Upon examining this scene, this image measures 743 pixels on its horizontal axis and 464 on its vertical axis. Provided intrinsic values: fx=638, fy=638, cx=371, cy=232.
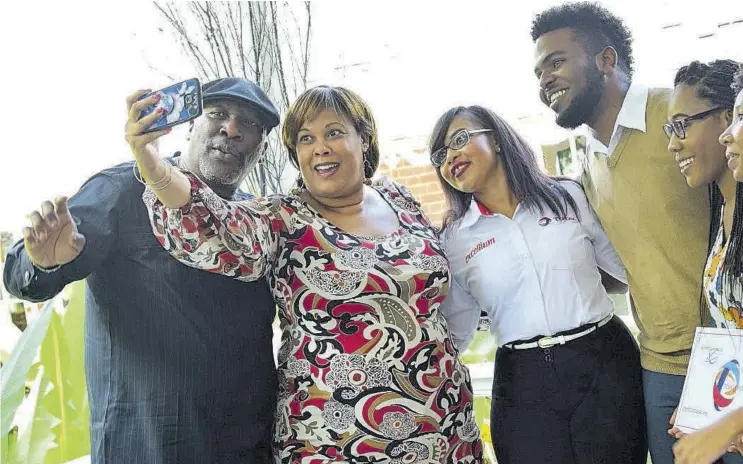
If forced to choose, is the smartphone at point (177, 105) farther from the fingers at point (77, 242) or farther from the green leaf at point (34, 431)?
the green leaf at point (34, 431)

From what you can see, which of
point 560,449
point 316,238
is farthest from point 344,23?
point 560,449

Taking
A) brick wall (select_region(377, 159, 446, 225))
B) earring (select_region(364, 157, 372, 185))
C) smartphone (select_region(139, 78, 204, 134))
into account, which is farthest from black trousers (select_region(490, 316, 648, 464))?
brick wall (select_region(377, 159, 446, 225))

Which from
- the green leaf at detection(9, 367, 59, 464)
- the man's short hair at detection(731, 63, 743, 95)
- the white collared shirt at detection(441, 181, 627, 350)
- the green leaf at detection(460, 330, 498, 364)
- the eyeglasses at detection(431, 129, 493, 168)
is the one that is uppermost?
the man's short hair at detection(731, 63, 743, 95)

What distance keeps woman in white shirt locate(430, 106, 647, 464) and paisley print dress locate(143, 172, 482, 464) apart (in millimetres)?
161

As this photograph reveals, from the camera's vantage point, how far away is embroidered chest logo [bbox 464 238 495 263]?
5.49 ft

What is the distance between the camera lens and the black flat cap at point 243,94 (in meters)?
1.52

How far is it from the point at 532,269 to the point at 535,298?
7cm

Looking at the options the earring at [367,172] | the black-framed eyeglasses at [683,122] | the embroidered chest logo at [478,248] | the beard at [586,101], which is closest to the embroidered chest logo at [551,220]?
the embroidered chest logo at [478,248]

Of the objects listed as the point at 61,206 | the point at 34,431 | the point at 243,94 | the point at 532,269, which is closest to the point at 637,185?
the point at 532,269

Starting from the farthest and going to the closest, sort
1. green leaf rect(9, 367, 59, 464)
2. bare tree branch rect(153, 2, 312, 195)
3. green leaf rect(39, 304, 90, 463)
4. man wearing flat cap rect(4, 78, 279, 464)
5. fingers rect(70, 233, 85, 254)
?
bare tree branch rect(153, 2, 312, 195), green leaf rect(39, 304, 90, 463), green leaf rect(9, 367, 59, 464), man wearing flat cap rect(4, 78, 279, 464), fingers rect(70, 233, 85, 254)

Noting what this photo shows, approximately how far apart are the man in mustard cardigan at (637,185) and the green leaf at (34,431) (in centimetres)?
158

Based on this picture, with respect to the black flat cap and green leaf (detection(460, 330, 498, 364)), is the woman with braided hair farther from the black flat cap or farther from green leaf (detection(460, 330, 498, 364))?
green leaf (detection(460, 330, 498, 364))

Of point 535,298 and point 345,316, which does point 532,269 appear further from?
point 345,316

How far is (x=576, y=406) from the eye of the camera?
152 centimetres
